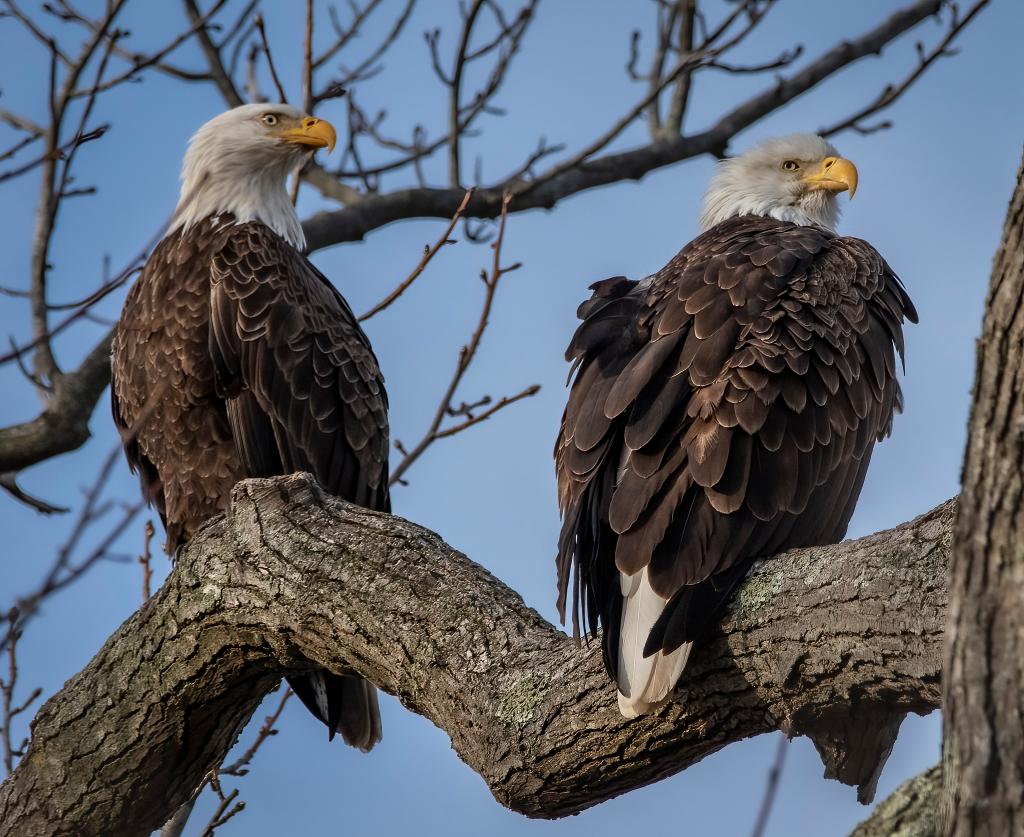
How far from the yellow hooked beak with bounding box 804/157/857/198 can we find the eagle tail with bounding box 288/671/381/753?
8.99ft

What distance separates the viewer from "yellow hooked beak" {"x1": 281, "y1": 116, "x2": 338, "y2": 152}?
618 cm

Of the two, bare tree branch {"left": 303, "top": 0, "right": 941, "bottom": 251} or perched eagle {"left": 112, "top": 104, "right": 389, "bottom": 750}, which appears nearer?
perched eagle {"left": 112, "top": 104, "right": 389, "bottom": 750}

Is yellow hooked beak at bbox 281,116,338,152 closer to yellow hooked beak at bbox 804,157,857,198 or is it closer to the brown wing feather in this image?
the brown wing feather

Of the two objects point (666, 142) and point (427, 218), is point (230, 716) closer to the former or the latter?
point (427, 218)

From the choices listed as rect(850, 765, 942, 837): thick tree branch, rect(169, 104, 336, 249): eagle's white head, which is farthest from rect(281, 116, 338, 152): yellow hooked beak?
rect(850, 765, 942, 837): thick tree branch

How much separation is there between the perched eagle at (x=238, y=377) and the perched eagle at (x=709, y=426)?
1.50 m

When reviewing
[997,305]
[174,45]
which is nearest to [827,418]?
[997,305]

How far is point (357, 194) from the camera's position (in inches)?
301

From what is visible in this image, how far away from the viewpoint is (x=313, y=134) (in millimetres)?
6191

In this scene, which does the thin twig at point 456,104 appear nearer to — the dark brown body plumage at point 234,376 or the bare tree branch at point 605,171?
the bare tree branch at point 605,171

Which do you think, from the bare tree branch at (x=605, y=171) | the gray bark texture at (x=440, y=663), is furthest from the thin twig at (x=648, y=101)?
the gray bark texture at (x=440, y=663)

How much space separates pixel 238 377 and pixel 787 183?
239cm

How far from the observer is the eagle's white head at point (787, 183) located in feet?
18.9

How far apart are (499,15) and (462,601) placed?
4.46m
